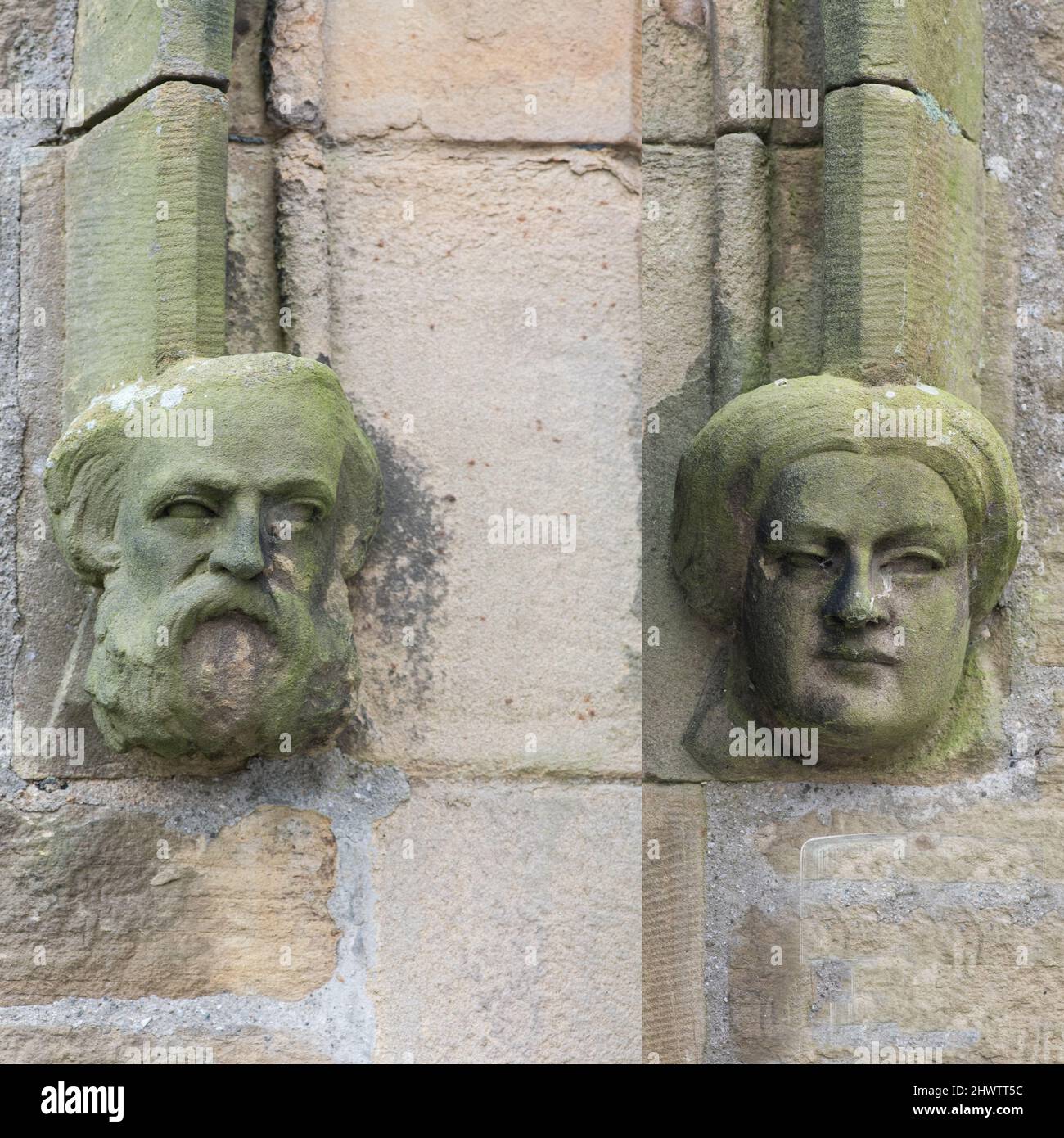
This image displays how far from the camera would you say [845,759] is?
90.0 inches

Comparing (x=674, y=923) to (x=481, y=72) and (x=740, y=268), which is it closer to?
(x=740, y=268)

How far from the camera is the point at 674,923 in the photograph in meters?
2.26

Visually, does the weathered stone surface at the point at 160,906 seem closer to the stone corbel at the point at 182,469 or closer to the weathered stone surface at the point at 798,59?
the stone corbel at the point at 182,469

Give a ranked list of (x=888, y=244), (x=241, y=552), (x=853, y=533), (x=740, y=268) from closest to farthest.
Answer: (x=241, y=552) → (x=853, y=533) → (x=888, y=244) → (x=740, y=268)

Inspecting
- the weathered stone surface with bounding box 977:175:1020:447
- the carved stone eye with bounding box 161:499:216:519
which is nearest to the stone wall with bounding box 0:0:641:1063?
the carved stone eye with bounding box 161:499:216:519

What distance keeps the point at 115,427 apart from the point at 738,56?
3.19 ft

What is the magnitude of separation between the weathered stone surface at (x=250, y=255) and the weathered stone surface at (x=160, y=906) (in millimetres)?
611

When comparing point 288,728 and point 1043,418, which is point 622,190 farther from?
point 288,728

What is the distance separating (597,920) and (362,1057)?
0.33 metres

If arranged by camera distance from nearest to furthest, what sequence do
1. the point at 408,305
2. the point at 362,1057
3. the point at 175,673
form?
the point at 175,673 < the point at 362,1057 < the point at 408,305

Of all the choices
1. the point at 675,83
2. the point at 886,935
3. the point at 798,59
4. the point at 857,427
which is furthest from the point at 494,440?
the point at 886,935

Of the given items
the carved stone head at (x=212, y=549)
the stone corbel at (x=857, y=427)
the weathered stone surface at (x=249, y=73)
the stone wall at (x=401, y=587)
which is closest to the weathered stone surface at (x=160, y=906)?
the stone wall at (x=401, y=587)

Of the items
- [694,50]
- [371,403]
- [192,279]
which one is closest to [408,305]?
[371,403]

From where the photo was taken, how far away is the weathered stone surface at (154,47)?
222cm
